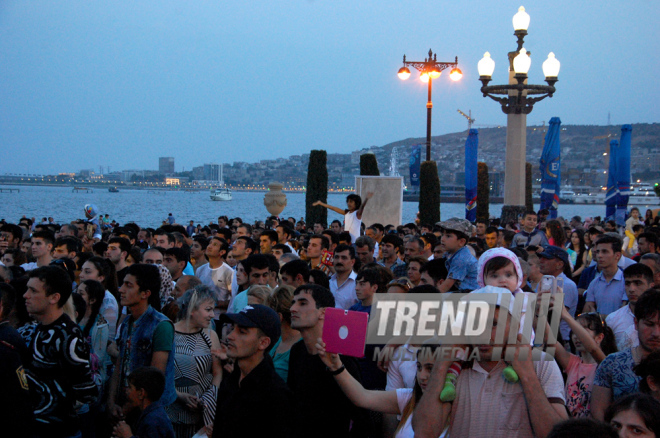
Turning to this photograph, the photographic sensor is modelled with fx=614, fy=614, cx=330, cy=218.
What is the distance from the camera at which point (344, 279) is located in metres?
7.83

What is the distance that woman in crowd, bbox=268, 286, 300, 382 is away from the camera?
4.63 m

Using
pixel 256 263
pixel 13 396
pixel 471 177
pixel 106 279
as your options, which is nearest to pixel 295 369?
pixel 13 396

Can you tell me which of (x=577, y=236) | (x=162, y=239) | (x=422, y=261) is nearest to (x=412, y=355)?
(x=422, y=261)

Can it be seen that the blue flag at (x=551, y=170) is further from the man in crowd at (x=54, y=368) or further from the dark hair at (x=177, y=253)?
the man in crowd at (x=54, y=368)

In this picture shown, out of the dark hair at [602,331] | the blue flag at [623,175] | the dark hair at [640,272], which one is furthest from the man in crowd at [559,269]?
the blue flag at [623,175]

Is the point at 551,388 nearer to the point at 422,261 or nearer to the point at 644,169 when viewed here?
the point at 422,261

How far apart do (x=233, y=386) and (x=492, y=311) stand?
5.62ft

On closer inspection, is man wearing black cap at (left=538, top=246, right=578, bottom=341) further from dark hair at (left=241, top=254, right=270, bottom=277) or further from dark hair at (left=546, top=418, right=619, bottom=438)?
dark hair at (left=546, top=418, right=619, bottom=438)

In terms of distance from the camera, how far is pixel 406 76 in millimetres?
20500

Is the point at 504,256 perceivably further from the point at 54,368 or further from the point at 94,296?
the point at 94,296

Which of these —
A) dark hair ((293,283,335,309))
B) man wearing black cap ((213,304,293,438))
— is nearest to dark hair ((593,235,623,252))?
dark hair ((293,283,335,309))

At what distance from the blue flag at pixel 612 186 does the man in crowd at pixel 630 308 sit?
18722mm

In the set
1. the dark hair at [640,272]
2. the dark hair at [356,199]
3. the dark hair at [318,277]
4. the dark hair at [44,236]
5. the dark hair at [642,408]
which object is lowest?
the dark hair at [642,408]

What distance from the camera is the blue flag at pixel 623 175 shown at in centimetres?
2269
